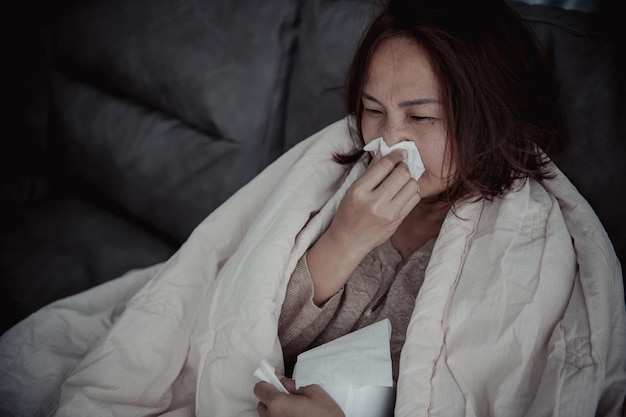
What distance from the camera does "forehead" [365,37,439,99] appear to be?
0.97 metres

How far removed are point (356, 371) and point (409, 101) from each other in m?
0.51

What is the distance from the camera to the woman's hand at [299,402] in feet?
2.81

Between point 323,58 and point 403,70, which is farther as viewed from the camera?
point 323,58

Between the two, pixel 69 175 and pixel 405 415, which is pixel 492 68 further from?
pixel 69 175

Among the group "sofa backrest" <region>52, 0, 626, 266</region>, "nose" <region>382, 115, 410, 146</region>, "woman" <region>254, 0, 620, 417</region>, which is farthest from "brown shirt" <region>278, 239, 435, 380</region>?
"sofa backrest" <region>52, 0, 626, 266</region>

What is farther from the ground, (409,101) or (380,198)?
(409,101)

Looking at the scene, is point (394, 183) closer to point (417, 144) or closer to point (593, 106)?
point (417, 144)

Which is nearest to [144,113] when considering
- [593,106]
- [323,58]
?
[323,58]

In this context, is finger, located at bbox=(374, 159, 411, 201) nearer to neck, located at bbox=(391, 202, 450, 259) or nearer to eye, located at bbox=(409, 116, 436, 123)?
eye, located at bbox=(409, 116, 436, 123)

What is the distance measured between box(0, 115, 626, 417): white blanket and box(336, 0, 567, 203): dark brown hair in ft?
0.22

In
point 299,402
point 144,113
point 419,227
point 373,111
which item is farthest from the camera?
point 144,113

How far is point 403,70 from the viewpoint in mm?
973

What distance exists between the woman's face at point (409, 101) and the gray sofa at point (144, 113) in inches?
12.3

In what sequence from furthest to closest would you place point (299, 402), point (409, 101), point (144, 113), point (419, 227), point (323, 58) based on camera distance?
1. point (144, 113)
2. point (323, 58)
3. point (419, 227)
4. point (409, 101)
5. point (299, 402)
